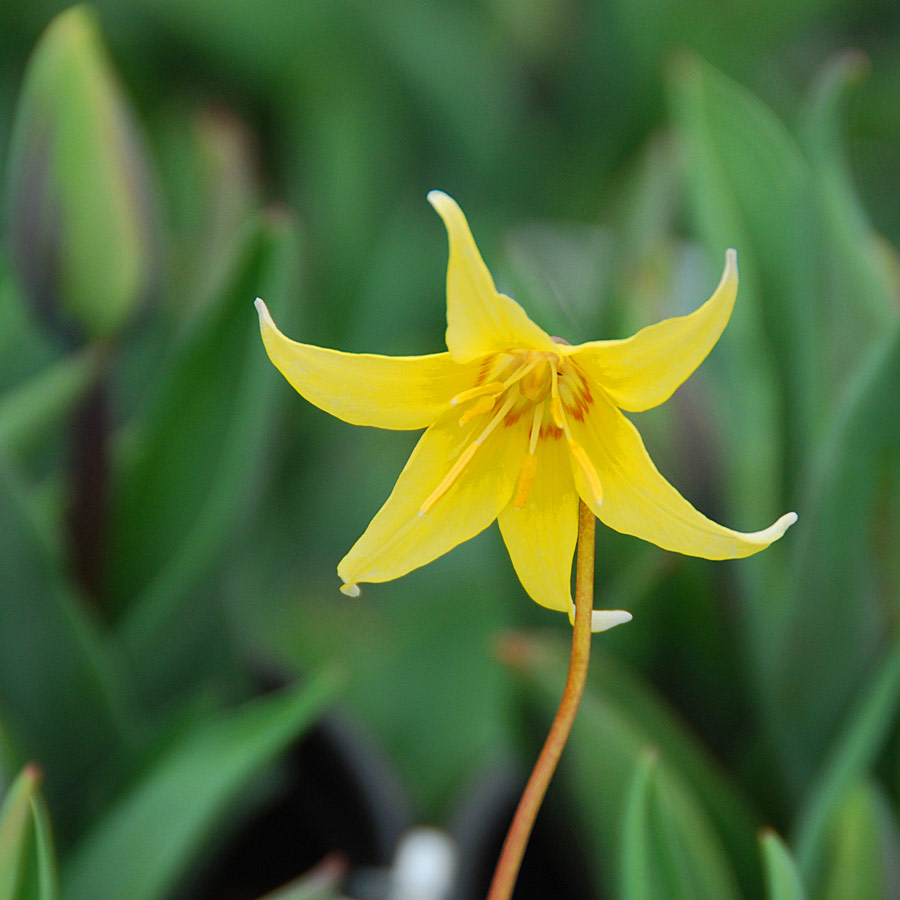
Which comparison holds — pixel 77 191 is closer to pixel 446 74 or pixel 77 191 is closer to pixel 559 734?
pixel 559 734

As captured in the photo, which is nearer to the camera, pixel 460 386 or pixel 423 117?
pixel 460 386

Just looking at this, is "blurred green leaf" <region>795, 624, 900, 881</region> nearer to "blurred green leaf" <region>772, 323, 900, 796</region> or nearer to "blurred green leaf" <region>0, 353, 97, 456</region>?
"blurred green leaf" <region>772, 323, 900, 796</region>

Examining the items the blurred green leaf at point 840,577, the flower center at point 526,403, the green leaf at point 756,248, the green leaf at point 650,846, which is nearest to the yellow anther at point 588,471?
the flower center at point 526,403

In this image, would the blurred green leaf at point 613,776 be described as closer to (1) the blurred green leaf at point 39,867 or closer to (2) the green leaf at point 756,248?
(2) the green leaf at point 756,248

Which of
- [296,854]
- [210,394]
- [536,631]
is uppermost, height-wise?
[210,394]

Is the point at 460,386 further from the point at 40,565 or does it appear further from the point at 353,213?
the point at 353,213

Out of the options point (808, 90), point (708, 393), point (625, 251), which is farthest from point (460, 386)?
point (808, 90)
